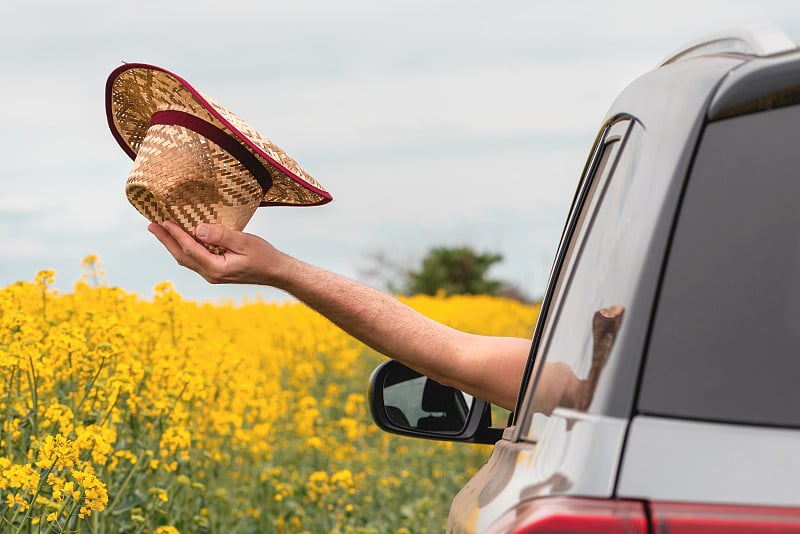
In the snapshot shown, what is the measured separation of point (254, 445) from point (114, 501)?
7.99 ft

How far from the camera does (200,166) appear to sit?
105 inches

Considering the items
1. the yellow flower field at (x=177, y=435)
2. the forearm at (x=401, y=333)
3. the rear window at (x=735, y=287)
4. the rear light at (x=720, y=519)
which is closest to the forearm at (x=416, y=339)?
the forearm at (x=401, y=333)

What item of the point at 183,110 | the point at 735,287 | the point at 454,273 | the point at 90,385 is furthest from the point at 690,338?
the point at 454,273

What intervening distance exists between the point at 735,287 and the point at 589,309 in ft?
0.69

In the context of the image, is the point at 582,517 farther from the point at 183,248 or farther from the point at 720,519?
the point at 183,248

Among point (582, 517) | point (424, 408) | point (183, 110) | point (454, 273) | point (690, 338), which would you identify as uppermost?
point (454, 273)

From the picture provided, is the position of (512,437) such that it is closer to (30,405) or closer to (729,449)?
(729,449)

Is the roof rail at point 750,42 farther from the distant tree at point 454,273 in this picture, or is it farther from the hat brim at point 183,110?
the distant tree at point 454,273

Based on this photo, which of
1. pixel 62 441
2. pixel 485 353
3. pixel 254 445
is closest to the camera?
pixel 485 353

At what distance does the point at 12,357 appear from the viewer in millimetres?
3834

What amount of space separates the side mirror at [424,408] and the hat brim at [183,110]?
46 cm

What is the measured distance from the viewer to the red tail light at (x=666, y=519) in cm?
126

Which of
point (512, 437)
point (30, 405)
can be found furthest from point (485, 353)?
point (30, 405)

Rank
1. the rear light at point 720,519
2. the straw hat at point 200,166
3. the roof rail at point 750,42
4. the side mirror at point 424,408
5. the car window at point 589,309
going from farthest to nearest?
the side mirror at point 424,408, the straw hat at point 200,166, the roof rail at point 750,42, the car window at point 589,309, the rear light at point 720,519
